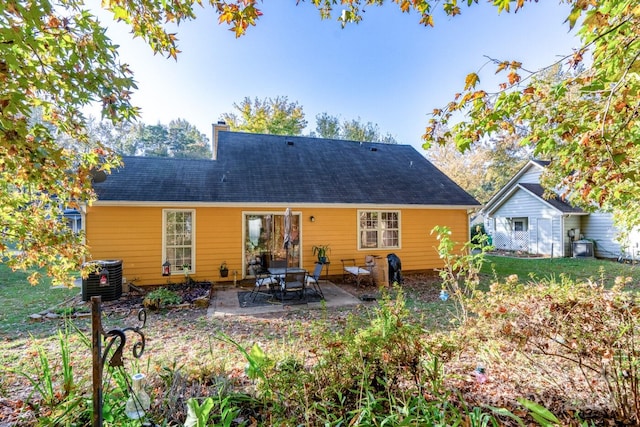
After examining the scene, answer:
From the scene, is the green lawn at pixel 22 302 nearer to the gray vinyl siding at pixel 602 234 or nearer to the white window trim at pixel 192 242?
the white window trim at pixel 192 242

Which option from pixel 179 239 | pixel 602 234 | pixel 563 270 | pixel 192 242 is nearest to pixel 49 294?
pixel 179 239

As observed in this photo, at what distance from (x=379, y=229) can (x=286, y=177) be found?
3.83m

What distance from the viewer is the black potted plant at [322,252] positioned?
9.69 metres

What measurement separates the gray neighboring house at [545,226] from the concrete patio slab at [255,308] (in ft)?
34.8

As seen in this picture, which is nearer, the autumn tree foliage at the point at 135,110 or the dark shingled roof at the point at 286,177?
the autumn tree foliage at the point at 135,110

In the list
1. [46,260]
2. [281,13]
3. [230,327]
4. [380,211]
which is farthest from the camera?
[380,211]

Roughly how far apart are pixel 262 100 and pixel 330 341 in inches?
1030

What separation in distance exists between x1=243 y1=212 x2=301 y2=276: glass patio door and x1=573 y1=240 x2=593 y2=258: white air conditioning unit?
1543 cm

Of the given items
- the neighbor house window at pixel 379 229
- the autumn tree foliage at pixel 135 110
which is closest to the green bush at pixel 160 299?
the autumn tree foliage at pixel 135 110

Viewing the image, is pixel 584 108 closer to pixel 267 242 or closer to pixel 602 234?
pixel 267 242

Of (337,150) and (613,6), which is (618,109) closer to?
(613,6)

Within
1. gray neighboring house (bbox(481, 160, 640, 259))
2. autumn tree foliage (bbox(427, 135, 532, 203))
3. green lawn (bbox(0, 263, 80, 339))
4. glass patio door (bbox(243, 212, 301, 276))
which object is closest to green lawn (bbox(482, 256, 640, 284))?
gray neighboring house (bbox(481, 160, 640, 259))

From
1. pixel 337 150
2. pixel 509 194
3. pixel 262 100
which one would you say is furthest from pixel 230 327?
pixel 262 100

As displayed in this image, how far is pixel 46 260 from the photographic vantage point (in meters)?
3.31
